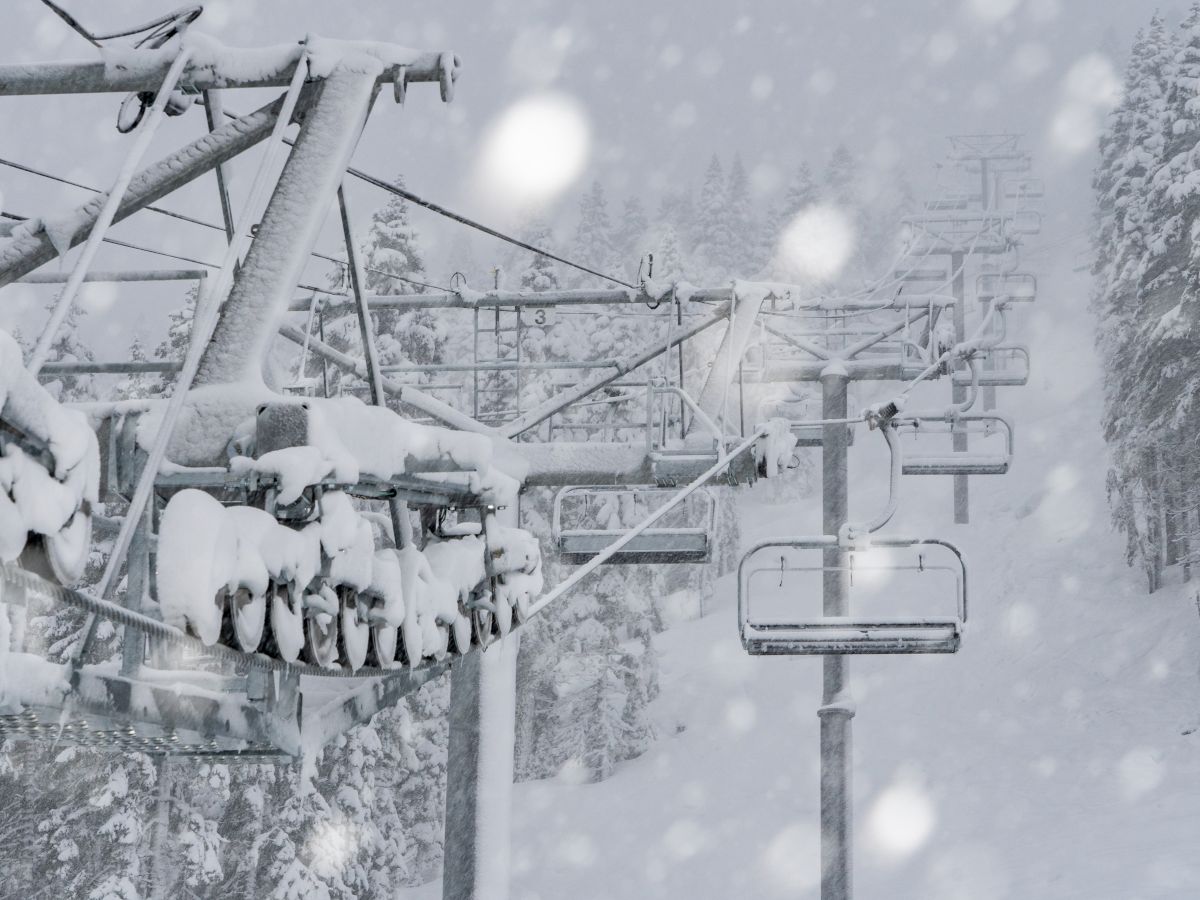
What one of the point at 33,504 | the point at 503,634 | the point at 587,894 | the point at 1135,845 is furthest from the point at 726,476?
the point at 587,894

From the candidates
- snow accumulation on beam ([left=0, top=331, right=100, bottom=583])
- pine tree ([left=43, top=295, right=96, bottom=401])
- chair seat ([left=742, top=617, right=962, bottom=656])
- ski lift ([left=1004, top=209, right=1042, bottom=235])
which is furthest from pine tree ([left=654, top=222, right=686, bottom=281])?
snow accumulation on beam ([left=0, top=331, right=100, bottom=583])

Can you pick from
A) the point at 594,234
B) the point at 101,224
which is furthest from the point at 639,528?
the point at 594,234

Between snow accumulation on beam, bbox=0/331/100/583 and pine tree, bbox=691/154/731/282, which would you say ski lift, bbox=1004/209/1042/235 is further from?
snow accumulation on beam, bbox=0/331/100/583

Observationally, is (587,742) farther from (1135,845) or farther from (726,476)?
(726,476)

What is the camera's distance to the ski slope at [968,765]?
2569 centimetres

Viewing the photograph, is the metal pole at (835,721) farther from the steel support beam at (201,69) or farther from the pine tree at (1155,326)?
the pine tree at (1155,326)

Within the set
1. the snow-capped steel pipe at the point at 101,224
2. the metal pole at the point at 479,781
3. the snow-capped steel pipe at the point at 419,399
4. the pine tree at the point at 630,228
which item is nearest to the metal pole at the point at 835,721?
the metal pole at the point at 479,781

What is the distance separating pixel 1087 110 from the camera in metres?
122

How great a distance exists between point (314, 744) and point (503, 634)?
1011 millimetres

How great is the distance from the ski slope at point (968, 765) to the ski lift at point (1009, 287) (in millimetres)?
6641

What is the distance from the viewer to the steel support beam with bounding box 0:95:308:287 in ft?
16.8

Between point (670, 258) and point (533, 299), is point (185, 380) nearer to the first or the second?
point (533, 299)

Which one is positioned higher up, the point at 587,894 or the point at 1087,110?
the point at 1087,110

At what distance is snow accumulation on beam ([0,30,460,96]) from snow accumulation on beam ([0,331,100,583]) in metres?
2.45
